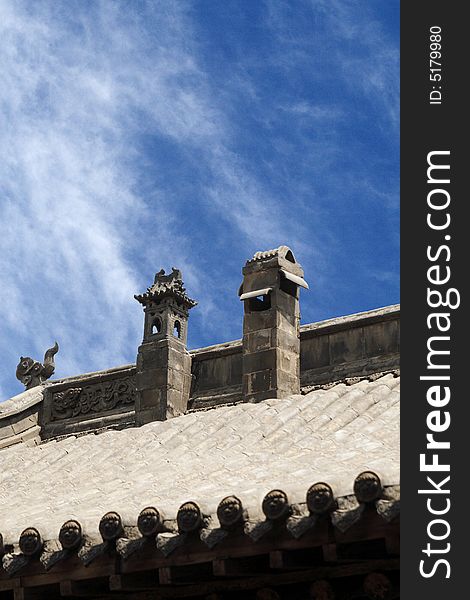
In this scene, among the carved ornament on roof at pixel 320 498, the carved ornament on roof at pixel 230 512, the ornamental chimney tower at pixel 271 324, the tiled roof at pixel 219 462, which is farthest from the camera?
the ornamental chimney tower at pixel 271 324

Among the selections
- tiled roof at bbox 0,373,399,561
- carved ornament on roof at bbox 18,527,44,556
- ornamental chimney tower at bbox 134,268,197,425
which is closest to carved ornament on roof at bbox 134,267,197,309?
ornamental chimney tower at bbox 134,268,197,425

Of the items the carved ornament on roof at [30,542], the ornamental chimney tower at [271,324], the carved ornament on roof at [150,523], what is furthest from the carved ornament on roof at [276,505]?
the ornamental chimney tower at [271,324]

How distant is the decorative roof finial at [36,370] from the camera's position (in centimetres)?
1845

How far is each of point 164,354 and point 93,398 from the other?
73.7 inches

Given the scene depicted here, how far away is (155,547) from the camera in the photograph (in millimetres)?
7332

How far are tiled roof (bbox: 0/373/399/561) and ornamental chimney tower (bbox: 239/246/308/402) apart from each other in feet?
1.54

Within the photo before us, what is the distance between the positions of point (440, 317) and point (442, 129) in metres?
1.26

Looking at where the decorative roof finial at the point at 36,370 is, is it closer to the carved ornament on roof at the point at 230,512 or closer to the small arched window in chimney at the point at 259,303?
the small arched window in chimney at the point at 259,303

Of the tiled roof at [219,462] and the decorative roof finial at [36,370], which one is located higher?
the decorative roof finial at [36,370]

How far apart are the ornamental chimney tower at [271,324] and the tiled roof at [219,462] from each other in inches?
18.5

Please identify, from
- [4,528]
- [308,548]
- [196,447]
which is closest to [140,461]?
[196,447]

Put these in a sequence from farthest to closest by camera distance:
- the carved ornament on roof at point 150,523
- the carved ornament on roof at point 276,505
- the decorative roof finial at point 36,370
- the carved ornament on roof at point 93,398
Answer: the decorative roof finial at point 36,370 → the carved ornament on roof at point 93,398 → the carved ornament on roof at point 150,523 → the carved ornament on roof at point 276,505

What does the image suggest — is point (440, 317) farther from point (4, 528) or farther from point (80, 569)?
point (4, 528)

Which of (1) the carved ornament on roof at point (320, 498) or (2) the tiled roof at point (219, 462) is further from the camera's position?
(2) the tiled roof at point (219, 462)
